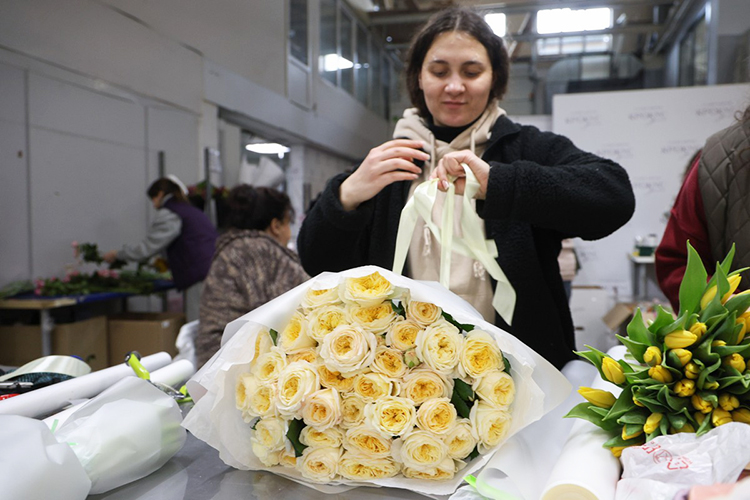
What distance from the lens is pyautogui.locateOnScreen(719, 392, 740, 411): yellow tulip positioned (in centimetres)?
66

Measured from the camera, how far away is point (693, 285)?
73 centimetres

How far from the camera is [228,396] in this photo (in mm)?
825

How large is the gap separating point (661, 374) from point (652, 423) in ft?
0.19

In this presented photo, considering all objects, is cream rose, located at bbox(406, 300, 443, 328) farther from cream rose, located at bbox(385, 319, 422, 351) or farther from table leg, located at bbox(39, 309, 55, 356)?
table leg, located at bbox(39, 309, 55, 356)

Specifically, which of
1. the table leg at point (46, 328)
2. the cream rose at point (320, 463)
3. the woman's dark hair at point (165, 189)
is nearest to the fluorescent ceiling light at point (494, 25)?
the cream rose at point (320, 463)

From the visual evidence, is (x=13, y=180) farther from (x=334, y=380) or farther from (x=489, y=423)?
(x=489, y=423)

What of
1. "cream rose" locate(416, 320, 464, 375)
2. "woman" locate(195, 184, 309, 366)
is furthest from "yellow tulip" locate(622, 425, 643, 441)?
"woman" locate(195, 184, 309, 366)

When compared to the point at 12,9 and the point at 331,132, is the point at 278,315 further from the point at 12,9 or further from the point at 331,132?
the point at 331,132

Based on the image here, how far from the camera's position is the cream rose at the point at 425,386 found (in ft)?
2.43

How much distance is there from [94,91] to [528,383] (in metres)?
4.51

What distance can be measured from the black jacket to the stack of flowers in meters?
0.36

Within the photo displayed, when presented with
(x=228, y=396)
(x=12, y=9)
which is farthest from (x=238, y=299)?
(x=12, y=9)

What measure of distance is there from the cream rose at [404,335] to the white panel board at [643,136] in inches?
196

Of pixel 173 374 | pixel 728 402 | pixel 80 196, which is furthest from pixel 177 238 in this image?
pixel 728 402
